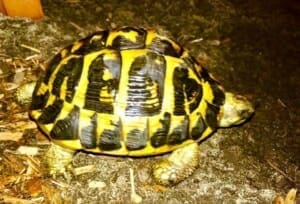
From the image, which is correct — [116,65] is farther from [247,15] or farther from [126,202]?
[247,15]

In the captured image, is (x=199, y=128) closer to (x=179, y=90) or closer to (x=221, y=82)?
(x=179, y=90)

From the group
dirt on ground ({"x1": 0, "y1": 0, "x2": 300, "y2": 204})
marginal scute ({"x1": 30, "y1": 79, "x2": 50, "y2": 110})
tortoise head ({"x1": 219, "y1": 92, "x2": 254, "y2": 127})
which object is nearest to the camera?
marginal scute ({"x1": 30, "y1": 79, "x2": 50, "y2": 110})

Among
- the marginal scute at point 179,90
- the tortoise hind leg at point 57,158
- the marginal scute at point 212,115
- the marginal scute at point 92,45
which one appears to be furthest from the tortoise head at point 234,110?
the tortoise hind leg at point 57,158

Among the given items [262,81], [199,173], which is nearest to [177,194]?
[199,173]

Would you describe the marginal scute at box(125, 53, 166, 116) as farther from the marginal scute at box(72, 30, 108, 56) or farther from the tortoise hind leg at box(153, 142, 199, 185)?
the tortoise hind leg at box(153, 142, 199, 185)

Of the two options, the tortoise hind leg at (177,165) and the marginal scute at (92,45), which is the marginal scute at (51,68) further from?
the tortoise hind leg at (177,165)

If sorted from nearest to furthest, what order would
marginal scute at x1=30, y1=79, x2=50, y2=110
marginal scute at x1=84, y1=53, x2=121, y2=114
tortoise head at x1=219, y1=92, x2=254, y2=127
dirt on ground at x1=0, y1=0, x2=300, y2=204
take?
1. marginal scute at x1=84, y1=53, x2=121, y2=114
2. marginal scute at x1=30, y1=79, x2=50, y2=110
3. dirt on ground at x1=0, y1=0, x2=300, y2=204
4. tortoise head at x1=219, y1=92, x2=254, y2=127

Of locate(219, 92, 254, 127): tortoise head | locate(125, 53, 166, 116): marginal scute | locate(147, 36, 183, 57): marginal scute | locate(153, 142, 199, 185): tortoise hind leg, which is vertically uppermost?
locate(147, 36, 183, 57): marginal scute

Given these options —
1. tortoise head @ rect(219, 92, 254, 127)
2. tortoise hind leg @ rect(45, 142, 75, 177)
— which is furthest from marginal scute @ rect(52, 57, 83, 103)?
tortoise head @ rect(219, 92, 254, 127)
